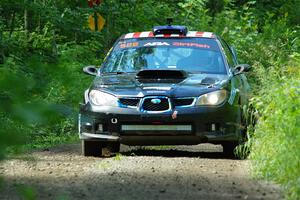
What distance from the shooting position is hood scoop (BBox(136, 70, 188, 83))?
34.1 ft

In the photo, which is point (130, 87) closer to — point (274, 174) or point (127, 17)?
point (274, 174)

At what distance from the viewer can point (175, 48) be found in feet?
37.2

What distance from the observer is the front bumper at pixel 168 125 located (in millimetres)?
9742

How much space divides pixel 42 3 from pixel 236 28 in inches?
363

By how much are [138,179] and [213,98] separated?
2555mm

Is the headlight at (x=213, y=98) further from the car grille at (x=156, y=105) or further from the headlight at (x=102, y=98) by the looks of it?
the headlight at (x=102, y=98)

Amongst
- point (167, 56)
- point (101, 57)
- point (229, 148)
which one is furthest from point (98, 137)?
point (101, 57)

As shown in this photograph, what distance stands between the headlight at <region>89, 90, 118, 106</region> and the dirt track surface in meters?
0.67

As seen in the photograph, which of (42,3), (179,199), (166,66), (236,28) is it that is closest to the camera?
(179,199)

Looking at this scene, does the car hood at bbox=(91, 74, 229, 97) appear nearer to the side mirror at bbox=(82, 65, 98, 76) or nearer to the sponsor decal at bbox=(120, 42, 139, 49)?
the side mirror at bbox=(82, 65, 98, 76)

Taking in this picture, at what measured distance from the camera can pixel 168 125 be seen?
975 centimetres

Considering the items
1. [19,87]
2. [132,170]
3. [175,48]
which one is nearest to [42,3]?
[175,48]

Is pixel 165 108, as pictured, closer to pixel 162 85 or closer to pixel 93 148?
pixel 162 85

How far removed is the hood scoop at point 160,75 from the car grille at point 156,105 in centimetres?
62
